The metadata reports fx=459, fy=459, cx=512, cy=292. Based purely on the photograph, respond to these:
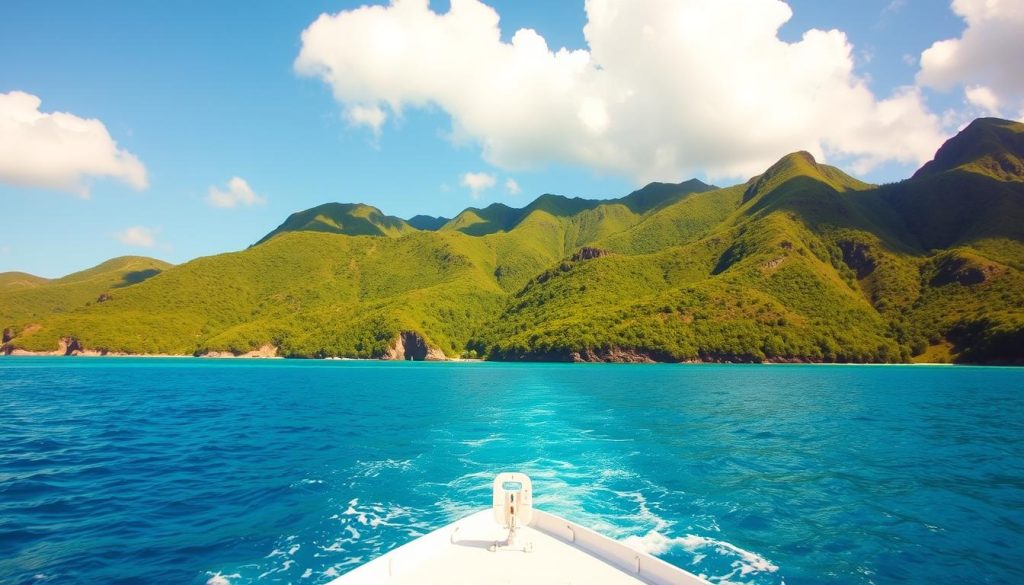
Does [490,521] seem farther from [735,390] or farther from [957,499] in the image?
[735,390]

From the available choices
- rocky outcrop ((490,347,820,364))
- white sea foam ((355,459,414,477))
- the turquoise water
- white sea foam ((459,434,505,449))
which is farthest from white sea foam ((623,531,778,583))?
rocky outcrop ((490,347,820,364))

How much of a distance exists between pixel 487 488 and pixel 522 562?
10657 millimetres

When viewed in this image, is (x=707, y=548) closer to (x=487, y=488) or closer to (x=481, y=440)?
(x=487, y=488)

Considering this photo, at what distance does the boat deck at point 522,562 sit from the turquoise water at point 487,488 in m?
4.01

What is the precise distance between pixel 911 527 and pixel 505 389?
182ft

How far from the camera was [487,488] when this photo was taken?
782 inches

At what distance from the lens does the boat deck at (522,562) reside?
873 centimetres

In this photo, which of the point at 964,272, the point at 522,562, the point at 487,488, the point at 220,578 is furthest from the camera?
the point at 964,272

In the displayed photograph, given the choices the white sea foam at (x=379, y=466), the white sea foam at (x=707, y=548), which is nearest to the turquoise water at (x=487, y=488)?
the white sea foam at (x=707, y=548)

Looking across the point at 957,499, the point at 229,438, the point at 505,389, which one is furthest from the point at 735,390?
the point at 229,438

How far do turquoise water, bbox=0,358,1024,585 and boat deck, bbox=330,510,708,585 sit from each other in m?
4.01

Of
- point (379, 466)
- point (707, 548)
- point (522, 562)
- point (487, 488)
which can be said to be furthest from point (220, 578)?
point (707, 548)

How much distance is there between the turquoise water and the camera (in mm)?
12781

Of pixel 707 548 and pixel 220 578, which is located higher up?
pixel 220 578
